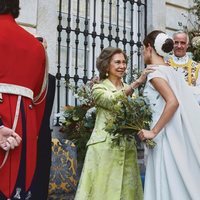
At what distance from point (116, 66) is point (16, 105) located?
163 centimetres

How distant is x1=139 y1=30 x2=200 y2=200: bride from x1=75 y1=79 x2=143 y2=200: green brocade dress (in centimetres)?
38

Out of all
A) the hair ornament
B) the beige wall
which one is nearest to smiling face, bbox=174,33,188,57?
the hair ornament

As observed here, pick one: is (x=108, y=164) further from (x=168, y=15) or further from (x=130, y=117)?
(x=168, y=15)

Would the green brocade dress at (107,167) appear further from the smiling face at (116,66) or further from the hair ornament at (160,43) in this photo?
the hair ornament at (160,43)

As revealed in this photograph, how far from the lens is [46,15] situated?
19.0 feet

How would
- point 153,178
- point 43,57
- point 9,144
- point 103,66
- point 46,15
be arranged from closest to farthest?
point 9,144
point 43,57
point 153,178
point 103,66
point 46,15

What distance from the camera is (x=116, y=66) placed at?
3.98 meters

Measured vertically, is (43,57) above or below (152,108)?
above

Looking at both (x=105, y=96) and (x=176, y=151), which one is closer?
(x=176, y=151)

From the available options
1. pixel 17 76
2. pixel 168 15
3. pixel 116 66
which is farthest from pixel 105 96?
pixel 168 15

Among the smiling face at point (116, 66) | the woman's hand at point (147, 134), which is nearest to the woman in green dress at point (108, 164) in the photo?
the smiling face at point (116, 66)

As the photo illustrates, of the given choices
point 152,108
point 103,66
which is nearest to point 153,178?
point 152,108

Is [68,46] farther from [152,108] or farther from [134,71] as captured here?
[152,108]

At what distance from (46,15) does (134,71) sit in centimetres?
146
